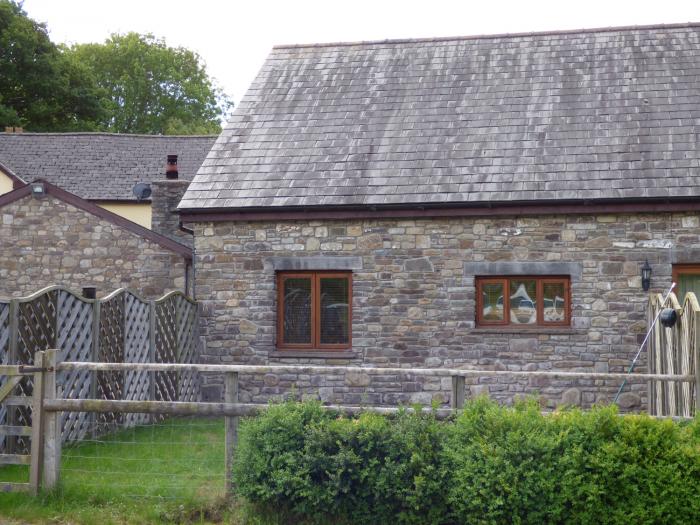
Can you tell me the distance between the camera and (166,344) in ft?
40.5

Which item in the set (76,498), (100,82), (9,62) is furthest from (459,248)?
(100,82)

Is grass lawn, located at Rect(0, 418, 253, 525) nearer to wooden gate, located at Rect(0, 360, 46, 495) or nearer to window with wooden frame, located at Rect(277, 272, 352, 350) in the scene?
wooden gate, located at Rect(0, 360, 46, 495)

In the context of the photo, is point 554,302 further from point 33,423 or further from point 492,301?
point 33,423

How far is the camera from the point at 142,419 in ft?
38.6

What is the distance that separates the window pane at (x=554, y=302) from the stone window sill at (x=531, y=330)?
0.17 m

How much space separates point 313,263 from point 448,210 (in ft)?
7.17

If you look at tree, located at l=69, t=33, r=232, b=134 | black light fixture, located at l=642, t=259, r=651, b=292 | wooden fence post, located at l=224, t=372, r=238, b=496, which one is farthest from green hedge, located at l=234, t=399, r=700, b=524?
tree, located at l=69, t=33, r=232, b=134

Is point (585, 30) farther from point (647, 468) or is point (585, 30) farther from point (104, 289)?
Result: point (647, 468)

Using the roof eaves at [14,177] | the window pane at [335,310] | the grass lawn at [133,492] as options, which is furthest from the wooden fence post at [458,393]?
the roof eaves at [14,177]

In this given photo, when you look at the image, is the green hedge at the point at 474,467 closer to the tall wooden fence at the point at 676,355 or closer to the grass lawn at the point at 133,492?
the grass lawn at the point at 133,492

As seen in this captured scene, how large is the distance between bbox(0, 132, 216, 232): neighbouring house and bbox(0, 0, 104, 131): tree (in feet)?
35.3

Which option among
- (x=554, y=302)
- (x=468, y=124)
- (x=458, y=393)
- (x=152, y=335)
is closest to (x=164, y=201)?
(x=152, y=335)

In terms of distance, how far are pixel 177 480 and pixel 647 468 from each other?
3981mm

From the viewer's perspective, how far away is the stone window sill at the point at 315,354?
13.0 metres
